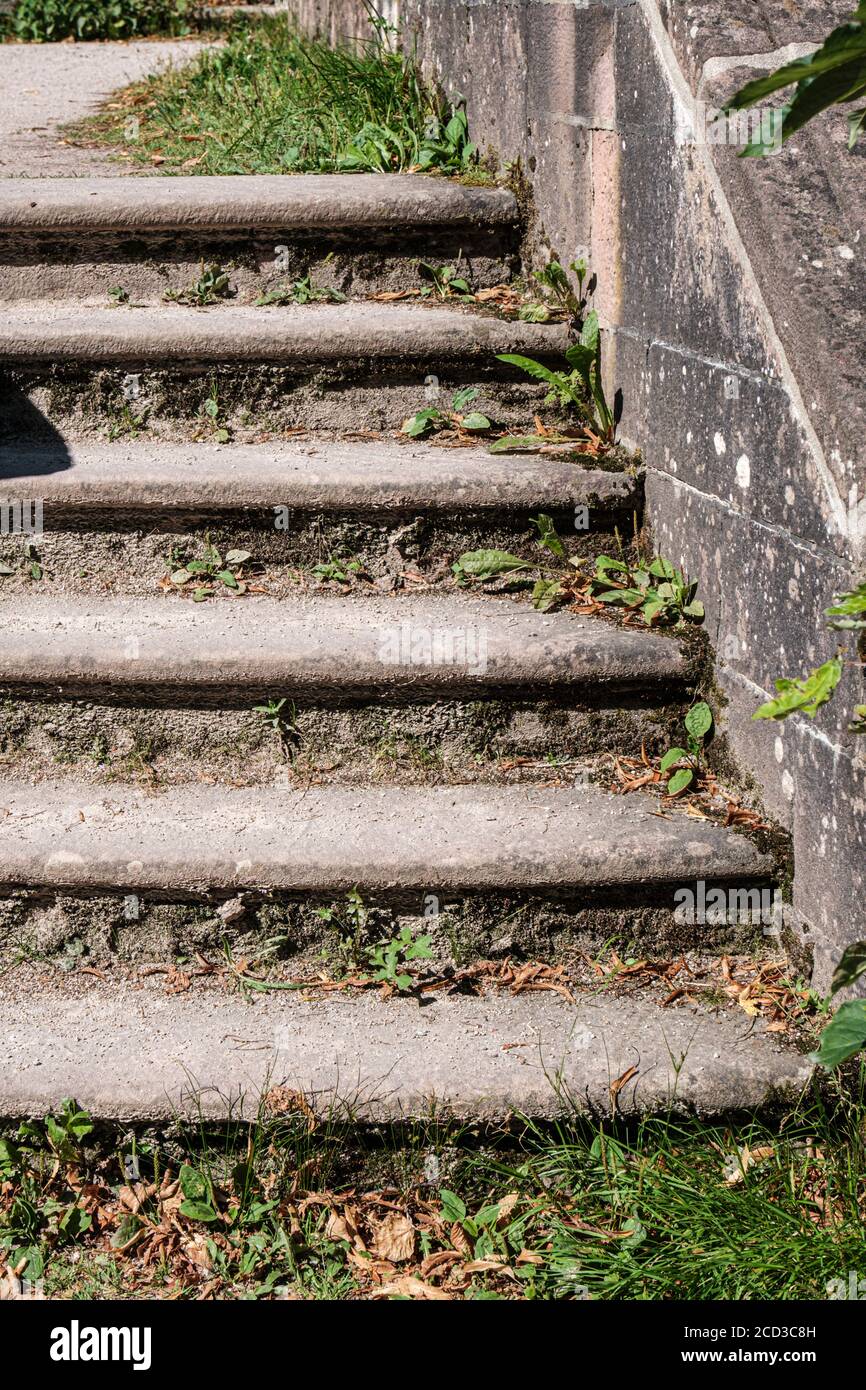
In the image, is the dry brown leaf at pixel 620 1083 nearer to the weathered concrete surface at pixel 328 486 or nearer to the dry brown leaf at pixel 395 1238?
the dry brown leaf at pixel 395 1238

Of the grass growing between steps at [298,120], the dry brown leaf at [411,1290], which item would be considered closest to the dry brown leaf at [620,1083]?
the dry brown leaf at [411,1290]

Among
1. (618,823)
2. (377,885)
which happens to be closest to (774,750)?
(618,823)

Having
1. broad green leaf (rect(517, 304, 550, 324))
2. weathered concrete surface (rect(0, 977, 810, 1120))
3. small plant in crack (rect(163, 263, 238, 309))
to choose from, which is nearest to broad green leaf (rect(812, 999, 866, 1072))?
weathered concrete surface (rect(0, 977, 810, 1120))

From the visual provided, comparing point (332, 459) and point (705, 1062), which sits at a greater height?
point (332, 459)

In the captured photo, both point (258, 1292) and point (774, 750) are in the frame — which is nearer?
point (258, 1292)

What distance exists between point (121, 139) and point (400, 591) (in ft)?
9.98

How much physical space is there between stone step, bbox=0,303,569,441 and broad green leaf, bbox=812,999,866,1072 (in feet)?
6.34

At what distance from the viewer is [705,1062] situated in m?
2.12

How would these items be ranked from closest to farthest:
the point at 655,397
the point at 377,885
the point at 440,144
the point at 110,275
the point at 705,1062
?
the point at 705,1062, the point at 377,885, the point at 655,397, the point at 110,275, the point at 440,144

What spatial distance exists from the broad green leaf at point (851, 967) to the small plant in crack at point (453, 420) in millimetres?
1807

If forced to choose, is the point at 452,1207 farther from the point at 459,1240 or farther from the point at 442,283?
the point at 442,283

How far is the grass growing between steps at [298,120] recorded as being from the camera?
374 cm

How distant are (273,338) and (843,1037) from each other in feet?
7.16

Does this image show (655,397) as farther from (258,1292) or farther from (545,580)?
(258,1292)
